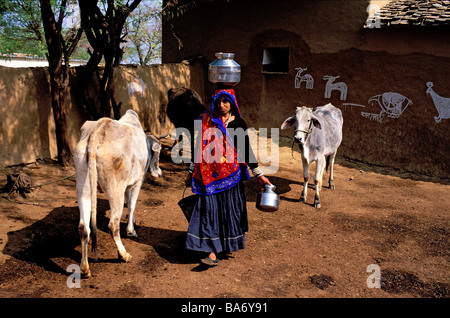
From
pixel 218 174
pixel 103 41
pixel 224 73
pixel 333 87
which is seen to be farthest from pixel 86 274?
pixel 333 87

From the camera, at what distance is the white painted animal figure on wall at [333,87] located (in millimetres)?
9039

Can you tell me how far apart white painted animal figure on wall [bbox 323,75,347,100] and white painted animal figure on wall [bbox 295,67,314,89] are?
37 centimetres

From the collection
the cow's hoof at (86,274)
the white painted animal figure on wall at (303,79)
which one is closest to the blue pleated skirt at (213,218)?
the cow's hoof at (86,274)

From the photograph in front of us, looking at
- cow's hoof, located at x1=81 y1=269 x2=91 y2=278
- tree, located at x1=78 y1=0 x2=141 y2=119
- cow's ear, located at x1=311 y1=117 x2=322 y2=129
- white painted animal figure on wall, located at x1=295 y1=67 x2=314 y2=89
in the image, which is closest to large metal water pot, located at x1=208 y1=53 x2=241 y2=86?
cow's hoof, located at x1=81 y1=269 x2=91 y2=278

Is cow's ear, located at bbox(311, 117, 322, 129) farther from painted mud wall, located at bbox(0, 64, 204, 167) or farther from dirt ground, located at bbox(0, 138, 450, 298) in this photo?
painted mud wall, located at bbox(0, 64, 204, 167)

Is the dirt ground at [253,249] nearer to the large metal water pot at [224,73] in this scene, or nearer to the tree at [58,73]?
the tree at [58,73]

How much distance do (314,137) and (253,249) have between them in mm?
2508

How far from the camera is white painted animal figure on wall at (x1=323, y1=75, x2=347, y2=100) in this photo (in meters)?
9.04

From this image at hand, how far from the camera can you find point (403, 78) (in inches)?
323

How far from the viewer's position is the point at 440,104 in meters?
7.87

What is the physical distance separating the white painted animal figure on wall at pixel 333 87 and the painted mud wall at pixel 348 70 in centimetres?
2

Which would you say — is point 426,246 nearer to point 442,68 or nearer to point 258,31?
point 442,68

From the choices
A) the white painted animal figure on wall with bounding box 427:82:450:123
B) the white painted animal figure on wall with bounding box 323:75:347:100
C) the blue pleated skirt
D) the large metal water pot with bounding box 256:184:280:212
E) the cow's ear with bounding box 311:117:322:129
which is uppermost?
the white painted animal figure on wall with bounding box 323:75:347:100

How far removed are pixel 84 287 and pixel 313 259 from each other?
8.19ft
